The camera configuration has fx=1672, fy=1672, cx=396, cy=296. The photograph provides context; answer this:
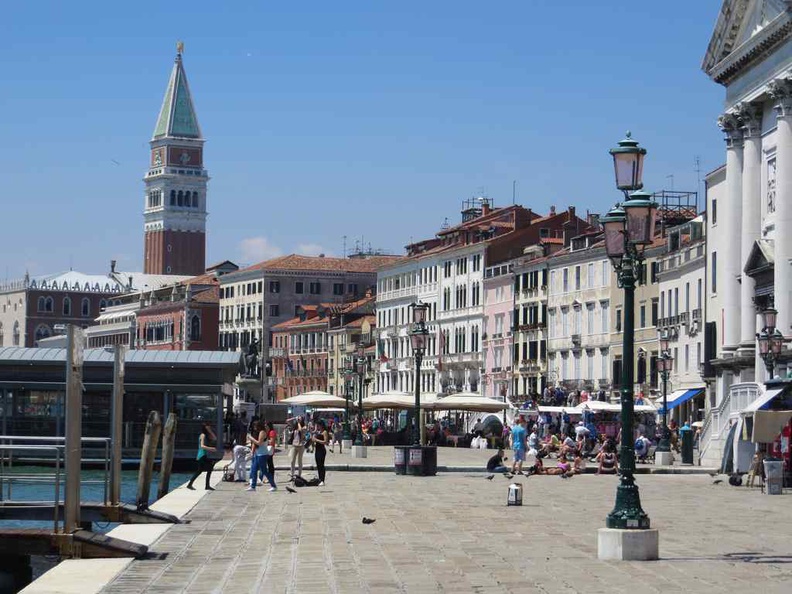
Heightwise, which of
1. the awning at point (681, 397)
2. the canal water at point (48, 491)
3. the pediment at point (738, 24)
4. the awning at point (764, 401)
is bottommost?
the canal water at point (48, 491)

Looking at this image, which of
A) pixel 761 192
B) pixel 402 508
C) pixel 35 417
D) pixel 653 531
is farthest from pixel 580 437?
pixel 653 531

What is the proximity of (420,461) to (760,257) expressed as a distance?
13.1 meters

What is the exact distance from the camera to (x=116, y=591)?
50.2ft

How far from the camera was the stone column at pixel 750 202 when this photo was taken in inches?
1941

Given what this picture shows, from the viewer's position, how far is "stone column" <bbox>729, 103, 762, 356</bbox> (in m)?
49.3

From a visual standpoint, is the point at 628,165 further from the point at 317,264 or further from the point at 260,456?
the point at 317,264

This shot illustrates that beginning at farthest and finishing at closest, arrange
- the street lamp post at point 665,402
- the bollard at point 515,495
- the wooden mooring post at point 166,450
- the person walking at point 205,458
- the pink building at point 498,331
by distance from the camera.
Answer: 1. the pink building at point 498,331
2. the street lamp post at point 665,402
3. the person walking at point 205,458
4. the wooden mooring post at point 166,450
5. the bollard at point 515,495

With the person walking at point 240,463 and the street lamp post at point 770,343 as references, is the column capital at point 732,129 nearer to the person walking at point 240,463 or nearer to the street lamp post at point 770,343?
the street lamp post at point 770,343

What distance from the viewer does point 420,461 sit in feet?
135

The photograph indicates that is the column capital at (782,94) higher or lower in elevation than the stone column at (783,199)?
higher

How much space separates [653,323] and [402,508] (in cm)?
5718

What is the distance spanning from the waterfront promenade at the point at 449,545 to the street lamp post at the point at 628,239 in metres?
1.42

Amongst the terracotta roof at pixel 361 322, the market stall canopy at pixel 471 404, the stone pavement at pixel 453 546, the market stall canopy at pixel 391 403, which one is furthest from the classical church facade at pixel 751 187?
the terracotta roof at pixel 361 322

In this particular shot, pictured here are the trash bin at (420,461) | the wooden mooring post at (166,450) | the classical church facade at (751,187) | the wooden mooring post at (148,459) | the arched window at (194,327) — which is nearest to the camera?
the wooden mooring post at (148,459)
